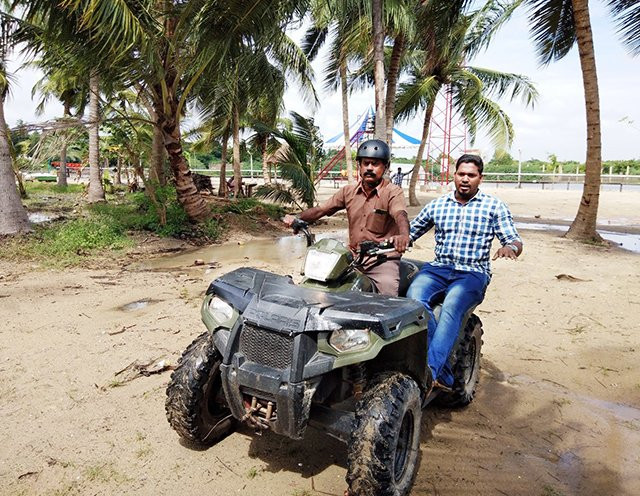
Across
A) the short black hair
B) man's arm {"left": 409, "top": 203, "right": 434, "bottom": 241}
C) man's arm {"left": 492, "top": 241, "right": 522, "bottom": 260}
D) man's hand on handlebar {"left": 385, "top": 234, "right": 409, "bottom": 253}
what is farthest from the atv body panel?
the short black hair

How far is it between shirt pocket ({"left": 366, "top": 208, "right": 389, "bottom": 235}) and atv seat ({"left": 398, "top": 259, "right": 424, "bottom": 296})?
381 mm

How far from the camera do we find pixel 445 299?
316 centimetres

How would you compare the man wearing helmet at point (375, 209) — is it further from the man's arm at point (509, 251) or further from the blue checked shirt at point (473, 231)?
the man's arm at point (509, 251)

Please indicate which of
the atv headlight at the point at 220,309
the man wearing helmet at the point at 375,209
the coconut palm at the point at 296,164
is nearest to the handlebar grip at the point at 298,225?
the man wearing helmet at the point at 375,209

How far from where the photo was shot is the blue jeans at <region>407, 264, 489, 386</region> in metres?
Result: 2.91

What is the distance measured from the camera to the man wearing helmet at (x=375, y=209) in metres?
3.17

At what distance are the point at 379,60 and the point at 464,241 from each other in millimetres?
10517

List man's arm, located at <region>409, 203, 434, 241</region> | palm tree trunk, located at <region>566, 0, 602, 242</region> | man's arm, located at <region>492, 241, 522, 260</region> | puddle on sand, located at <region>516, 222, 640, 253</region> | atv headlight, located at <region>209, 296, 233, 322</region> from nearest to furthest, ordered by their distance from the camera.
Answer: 1. atv headlight, located at <region>209, 296, 233, 322</region>
2. man's arm, located at <region>492, 241, 522, 260</region>
3. man's arm, located at <region>409, 203, 434, 241</region>
4. palm tree trunk, located at <region>566, 0, 602, 242</region>
5. puddle on sand, located at <region>516, 222, 640, 253</region>

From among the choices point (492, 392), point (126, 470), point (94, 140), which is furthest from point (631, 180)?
point (126, 470)

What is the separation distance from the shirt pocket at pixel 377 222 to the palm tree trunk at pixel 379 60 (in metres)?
9.92

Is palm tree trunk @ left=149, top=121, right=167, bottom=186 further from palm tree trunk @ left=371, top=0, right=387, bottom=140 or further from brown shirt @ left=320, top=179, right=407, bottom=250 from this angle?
brown shirt @ left=320, top=179, right=407, bottom=250

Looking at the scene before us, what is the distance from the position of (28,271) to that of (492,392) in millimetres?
7314

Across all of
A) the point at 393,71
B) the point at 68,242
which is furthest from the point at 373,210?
the point at 393,71

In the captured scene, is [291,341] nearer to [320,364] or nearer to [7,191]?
[320,364]
